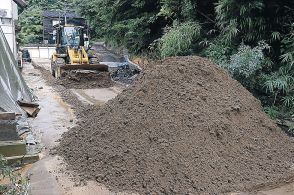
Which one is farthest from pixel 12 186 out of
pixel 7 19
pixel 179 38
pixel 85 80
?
pixel 7 19

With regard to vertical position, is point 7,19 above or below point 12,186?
above

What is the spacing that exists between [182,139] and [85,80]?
8.31 metres

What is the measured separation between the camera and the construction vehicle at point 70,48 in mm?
13797

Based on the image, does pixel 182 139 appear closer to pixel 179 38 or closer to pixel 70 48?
pixel 179 38

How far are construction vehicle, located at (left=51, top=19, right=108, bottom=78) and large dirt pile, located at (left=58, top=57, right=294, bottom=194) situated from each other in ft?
25.9

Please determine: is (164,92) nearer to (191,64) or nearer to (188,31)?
(191,64)

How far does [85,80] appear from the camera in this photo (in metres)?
12.6

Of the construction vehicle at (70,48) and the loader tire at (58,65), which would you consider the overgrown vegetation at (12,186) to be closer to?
the loader tire at (58,65)

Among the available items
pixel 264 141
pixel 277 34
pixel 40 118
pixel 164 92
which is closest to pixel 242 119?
pixel 264 141

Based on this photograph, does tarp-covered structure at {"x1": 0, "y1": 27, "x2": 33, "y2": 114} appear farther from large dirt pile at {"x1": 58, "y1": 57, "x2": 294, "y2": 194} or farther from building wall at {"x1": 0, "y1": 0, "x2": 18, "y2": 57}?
building wall at {"x1": 0, "y1": 0, "x2": 18, "y2": 57}

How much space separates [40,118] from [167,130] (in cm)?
415

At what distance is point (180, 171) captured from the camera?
4.44m

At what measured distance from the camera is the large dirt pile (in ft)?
14.6

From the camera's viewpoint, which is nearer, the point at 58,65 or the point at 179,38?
the point at 179,38
